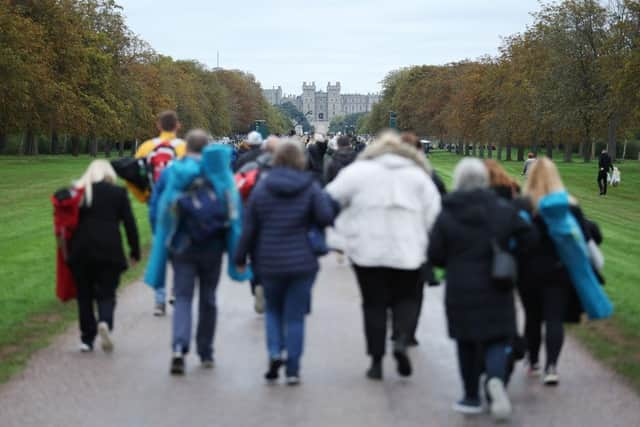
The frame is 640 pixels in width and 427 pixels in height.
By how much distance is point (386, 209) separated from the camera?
7.43 m

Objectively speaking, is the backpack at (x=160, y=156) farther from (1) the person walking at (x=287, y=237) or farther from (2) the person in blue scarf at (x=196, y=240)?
(1) the person walking at (x=287, y=237)

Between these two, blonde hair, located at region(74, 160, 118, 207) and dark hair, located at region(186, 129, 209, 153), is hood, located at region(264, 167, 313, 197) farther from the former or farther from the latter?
blonde hair, located at region(74, 160, 118, 207)

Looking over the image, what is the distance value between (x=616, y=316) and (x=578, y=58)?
4812 cm

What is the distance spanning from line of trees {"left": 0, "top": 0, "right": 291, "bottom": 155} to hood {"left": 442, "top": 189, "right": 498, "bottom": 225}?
122 feet

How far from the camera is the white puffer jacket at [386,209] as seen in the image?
7375 millimetres

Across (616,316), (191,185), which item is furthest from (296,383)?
(616,316)

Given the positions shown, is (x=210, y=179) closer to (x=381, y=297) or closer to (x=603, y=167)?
(x=381, y=297)

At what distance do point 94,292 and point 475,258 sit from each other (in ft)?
11.7

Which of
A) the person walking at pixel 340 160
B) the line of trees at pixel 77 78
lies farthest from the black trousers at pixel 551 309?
the line of trees at pixel 77 78

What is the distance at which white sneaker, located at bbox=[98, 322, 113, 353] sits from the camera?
27.7ft

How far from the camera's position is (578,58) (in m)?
Result: 56.6

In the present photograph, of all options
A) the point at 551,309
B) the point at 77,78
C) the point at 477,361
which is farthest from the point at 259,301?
the point at 77,78

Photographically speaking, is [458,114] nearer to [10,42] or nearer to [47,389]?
[10,42]

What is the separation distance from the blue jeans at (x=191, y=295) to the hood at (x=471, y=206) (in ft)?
7.05
